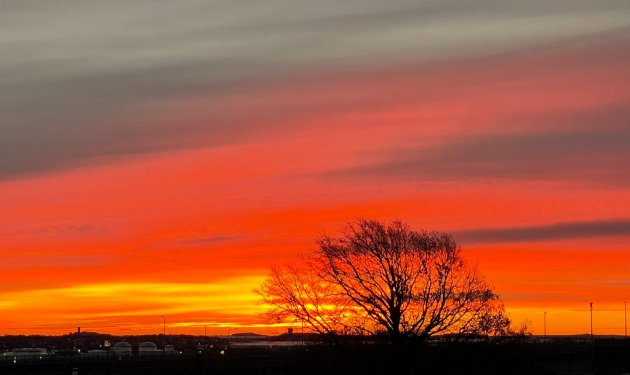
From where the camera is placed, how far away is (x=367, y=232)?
102 metres

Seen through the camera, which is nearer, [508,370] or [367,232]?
[367,232]

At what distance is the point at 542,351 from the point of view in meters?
195

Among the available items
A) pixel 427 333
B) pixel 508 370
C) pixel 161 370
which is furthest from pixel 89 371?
pixel 427 333

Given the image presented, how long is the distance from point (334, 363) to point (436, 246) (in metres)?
14.2

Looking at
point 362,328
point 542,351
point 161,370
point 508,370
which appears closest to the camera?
point 362,328

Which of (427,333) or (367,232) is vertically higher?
(367,232)

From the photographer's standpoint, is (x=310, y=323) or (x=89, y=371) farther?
(x=89, y=371)

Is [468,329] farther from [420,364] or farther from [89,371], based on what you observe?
[89,371]

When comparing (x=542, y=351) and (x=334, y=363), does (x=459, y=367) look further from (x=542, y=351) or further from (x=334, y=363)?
(x=542, y=351)

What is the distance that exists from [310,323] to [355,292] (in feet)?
15.7

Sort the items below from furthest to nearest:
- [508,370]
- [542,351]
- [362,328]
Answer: [542,351], [508,370], [362,328]

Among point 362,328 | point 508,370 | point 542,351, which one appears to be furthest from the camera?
point 542,351

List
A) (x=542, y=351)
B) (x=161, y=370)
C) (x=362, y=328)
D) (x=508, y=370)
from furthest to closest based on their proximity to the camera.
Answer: (x=542, y=351)
(x=161, y=370)
(x=508, y=370)
(x=362, y=328)

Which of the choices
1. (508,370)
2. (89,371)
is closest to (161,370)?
(89,371)
